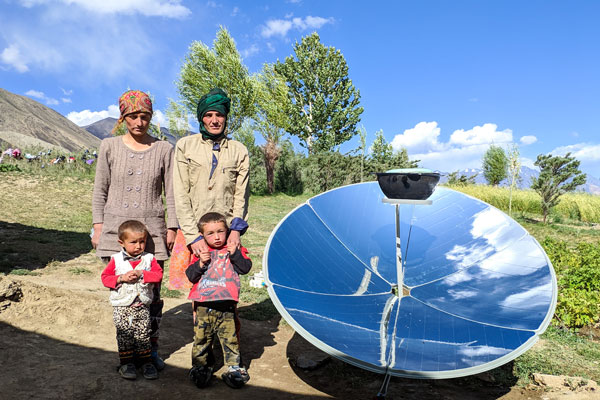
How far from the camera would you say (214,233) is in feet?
9.69

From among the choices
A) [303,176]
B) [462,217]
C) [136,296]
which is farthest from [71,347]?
[303,176]

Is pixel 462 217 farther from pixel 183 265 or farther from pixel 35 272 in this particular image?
pixel 35 272

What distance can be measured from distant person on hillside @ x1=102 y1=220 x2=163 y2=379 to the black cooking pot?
203 cm

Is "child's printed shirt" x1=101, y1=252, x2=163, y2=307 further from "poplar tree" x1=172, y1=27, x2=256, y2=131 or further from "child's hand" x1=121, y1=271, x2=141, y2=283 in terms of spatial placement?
"poplar tree" x1=172, y1=27, x2=256, y2=131

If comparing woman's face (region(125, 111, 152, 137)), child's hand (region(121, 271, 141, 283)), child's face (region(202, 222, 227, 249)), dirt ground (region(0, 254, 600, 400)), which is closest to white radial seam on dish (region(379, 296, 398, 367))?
dirt ground (region(0, 254, 600, 400))

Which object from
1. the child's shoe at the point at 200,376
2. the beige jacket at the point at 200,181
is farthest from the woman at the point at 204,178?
the child's shoe at the point at 200,376

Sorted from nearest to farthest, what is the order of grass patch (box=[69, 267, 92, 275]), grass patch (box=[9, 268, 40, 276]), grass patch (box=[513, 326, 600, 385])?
grass patch (box=[513, 326, 600, 385]), grass patch (box=[9, 268, 40, 276]), grass patch (box=[69, 267, 92, 275])

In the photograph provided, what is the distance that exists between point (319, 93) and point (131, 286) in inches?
1301

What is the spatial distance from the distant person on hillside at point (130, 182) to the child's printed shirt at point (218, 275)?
0.37 m

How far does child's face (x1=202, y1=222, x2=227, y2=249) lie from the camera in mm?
2936

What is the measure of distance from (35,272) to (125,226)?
185 inches

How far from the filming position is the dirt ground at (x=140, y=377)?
292cm

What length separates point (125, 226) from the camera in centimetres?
288

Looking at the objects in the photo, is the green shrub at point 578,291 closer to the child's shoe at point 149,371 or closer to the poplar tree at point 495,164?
the child's shoe at point 149,371
